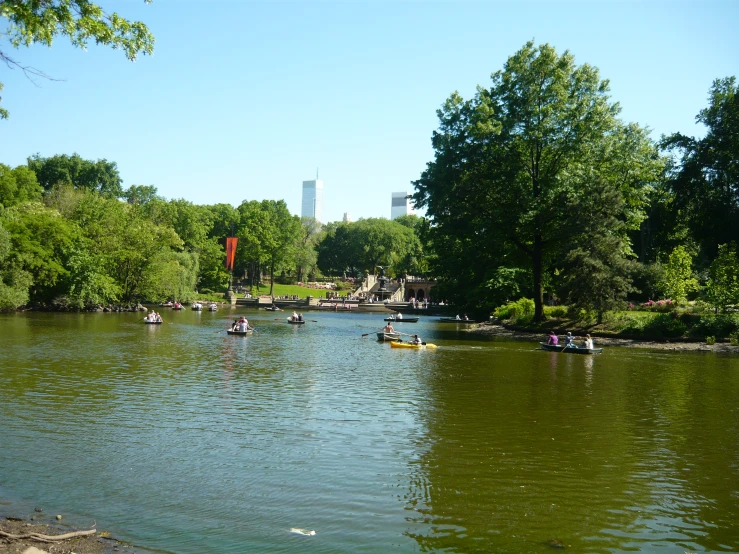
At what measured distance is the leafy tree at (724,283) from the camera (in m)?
38.4

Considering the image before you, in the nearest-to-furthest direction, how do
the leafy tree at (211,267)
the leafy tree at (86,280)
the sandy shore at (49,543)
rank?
the sandy shore at (49,543) → the leafy tree at (86,280) → the leafy tree at (211,267)

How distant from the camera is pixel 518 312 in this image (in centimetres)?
5434

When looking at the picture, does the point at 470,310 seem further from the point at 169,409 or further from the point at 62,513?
the point at 62,513

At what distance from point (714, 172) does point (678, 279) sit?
8045 mm

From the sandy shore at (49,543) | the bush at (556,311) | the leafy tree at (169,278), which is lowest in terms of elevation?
the sandy shore at (49,543)

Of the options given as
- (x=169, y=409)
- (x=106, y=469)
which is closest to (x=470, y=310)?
(x=169, y=409)

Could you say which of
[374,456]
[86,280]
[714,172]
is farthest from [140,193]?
[374,456]

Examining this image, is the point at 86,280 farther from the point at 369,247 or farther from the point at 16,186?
the point at 369,247

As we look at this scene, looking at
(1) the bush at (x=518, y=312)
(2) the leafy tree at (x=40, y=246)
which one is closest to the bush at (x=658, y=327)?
(1) the bush at (x=518, y=312)

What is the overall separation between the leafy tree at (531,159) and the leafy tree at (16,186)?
5391cm

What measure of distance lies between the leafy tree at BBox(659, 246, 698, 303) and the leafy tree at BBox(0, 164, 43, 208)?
2727 inches

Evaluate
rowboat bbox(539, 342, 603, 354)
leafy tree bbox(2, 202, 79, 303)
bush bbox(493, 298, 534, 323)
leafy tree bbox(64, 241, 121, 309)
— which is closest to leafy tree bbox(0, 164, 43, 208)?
leafy tree bbox(2, 202, 79, 303)

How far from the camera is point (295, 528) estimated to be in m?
9.08

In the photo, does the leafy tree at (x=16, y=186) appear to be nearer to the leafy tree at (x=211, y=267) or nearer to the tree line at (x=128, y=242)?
the tree line at (x=128, y=242)
